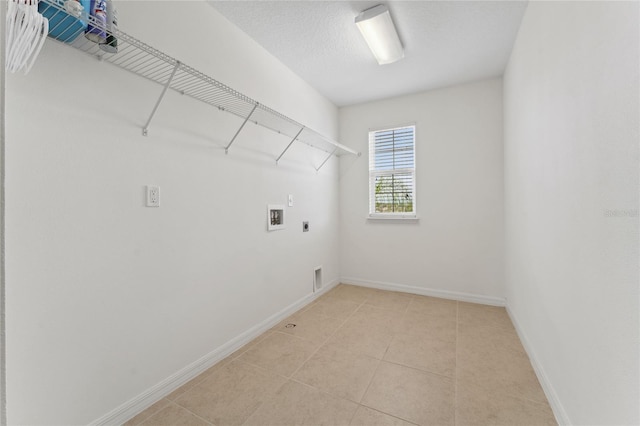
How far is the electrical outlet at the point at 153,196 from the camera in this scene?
1.59 meters

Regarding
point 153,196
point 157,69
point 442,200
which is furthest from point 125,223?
point 442,200

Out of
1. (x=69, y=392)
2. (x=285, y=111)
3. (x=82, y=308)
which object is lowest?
(x=69, y=392)

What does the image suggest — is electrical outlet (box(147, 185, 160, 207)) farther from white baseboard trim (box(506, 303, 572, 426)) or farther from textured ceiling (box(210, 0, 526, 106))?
white baseboard trim (box(506, 303, 572, 426))

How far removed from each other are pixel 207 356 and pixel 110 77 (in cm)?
182

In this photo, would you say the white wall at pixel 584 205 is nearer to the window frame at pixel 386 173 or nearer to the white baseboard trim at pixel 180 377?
the window frame at pixel 386 173

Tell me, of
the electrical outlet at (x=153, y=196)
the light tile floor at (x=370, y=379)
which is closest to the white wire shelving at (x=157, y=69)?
the electrical outlet at (x=153, y=196)

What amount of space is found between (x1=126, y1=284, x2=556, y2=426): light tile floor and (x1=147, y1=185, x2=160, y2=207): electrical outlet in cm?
116

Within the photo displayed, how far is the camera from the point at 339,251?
13.2 ft

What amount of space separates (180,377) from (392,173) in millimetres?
3124

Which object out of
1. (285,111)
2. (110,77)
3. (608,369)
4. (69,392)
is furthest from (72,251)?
(608,369)

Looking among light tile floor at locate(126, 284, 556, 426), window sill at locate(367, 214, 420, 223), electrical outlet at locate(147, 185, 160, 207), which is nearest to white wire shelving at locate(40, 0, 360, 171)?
electrical outlet at locate(147, 185, 160, 207)

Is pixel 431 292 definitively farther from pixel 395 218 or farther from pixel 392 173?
pixel 392 173

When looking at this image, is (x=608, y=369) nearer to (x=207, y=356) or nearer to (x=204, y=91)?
(x=207, y=356)

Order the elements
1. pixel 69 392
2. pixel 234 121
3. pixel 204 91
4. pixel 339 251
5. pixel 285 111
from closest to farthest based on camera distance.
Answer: pixel 69 392, pixel 204 91, pixel 234 121, pixel 285 111, pixel 339 251
